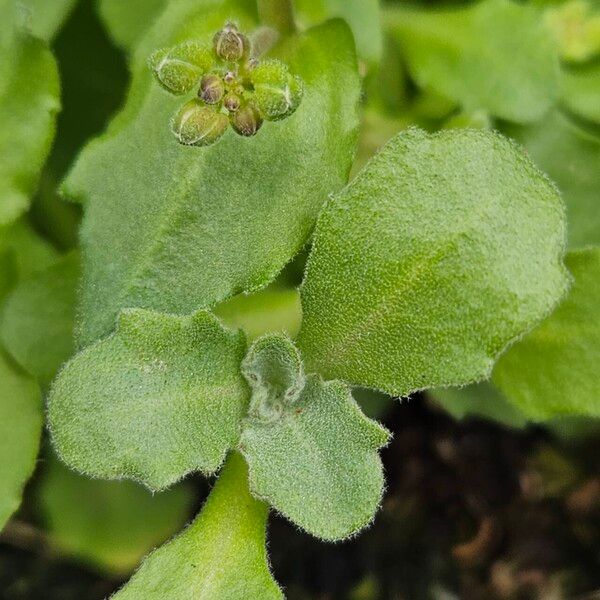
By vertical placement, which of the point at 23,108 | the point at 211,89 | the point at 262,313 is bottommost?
the point at 262,313

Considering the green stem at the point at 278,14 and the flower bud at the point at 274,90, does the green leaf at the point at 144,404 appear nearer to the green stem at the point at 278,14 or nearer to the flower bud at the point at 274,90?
the flower bud at the point at 274,90

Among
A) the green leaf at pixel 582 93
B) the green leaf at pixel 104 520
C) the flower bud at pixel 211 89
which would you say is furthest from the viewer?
the green leaf at pixel 104 520

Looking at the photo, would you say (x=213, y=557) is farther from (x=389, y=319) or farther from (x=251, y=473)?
(x=389, y=319)

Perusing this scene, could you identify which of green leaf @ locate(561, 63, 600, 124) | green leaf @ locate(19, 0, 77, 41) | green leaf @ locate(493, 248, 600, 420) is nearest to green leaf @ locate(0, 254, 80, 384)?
green leaf @ locate(19, 0, 77, 41)

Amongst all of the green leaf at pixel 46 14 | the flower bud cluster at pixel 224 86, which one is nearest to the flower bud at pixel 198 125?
the flower bud cluster at pixel 224 86

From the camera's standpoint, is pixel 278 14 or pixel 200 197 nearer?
pixel 200 197

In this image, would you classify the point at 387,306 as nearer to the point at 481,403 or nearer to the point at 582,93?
the point at 481,403

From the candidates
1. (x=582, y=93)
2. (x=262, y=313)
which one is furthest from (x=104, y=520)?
(x=582, y=93)
